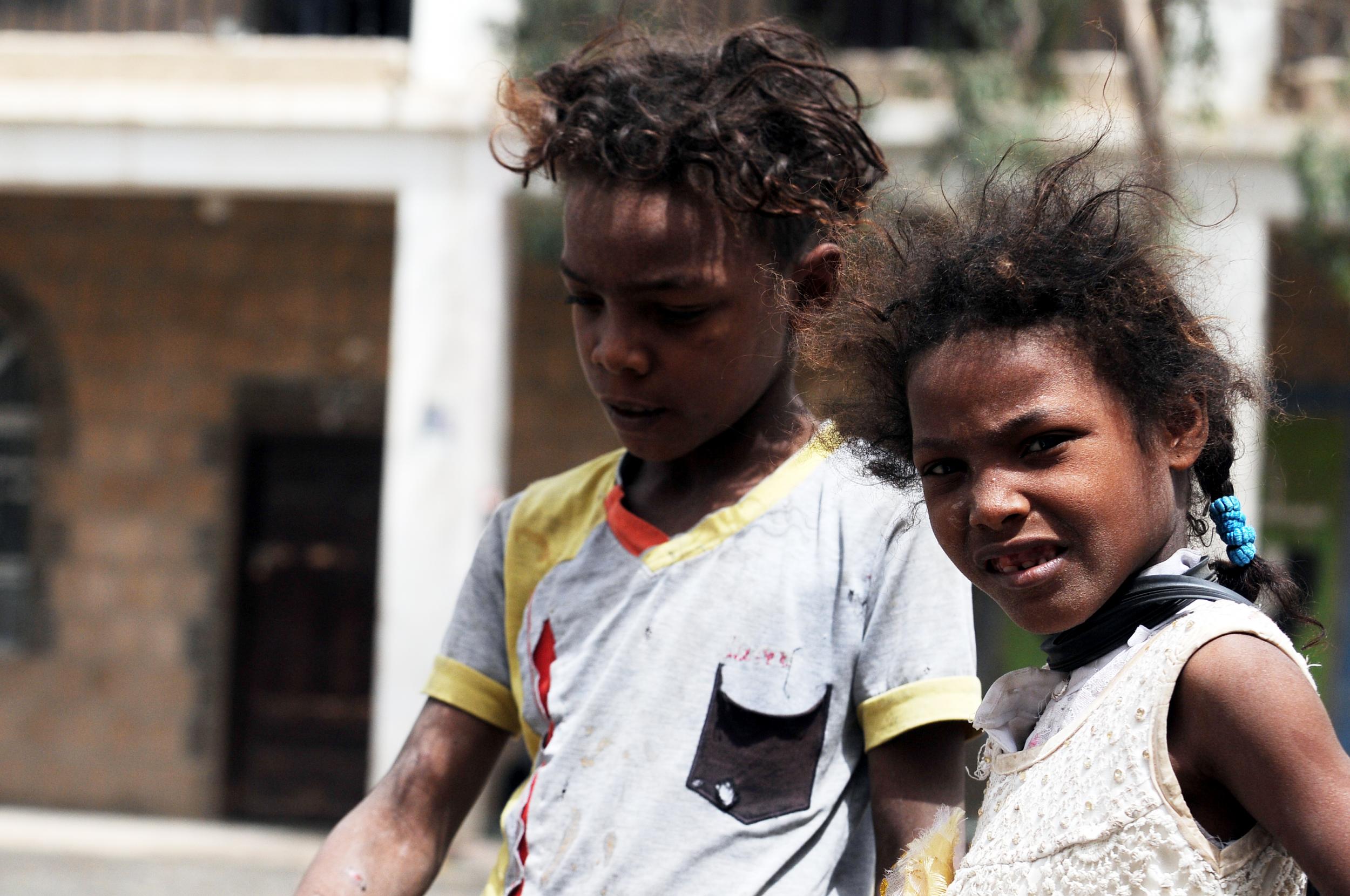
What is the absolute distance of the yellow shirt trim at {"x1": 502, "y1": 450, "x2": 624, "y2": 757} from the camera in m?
1.77

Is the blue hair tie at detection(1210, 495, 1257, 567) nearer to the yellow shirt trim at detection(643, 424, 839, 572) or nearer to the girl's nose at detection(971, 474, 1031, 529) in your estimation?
the girl's nose at detection(971, 474, 1031, 529)

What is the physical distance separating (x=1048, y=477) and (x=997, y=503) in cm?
5

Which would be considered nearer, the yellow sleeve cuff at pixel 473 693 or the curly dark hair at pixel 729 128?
the curly dark hair at pixel 729 128

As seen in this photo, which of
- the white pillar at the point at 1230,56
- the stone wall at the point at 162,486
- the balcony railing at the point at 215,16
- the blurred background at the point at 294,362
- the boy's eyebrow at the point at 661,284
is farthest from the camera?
the stone wall at the point at 162,486

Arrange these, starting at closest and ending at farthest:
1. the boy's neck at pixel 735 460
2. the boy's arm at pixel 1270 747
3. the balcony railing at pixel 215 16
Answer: the boy's arm at pixel 1270 747 → the boy's neck at pixel 735 460 → the balcony railing at pixel 215 16

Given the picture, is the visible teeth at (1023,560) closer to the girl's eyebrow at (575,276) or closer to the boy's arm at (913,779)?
the boy's arm at (913,779)

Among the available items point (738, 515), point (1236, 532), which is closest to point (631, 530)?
point (738, 515)

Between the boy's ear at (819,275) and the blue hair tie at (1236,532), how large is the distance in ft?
1.57

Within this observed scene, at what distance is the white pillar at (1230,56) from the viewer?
6711 millimetres

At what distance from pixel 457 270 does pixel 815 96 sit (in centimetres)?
595

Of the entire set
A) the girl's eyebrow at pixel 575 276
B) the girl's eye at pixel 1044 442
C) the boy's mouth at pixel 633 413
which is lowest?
the boy's mouth at pixel 633 413

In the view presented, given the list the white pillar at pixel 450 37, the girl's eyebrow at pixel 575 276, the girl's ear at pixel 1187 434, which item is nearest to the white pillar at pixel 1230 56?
the white pillar at pixel 450 37

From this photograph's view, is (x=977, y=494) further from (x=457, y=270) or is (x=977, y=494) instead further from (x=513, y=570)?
(x=457, y=270)

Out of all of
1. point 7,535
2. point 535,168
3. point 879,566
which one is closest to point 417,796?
point 879,566
